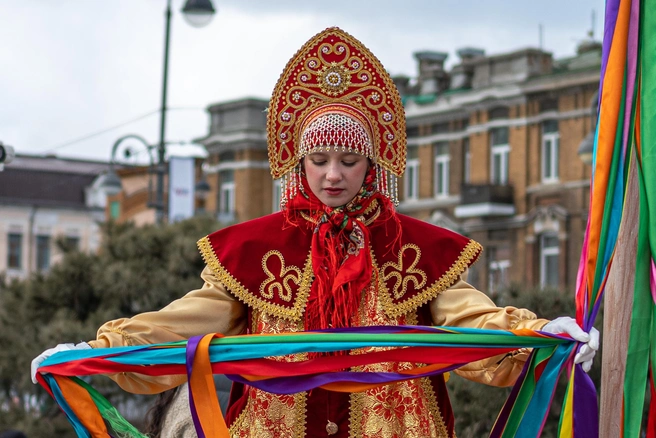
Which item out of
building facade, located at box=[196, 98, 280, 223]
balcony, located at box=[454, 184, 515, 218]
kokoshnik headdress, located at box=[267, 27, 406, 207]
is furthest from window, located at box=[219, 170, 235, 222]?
kokoshnik headdress, located at box=[267, 27, 406, 207]

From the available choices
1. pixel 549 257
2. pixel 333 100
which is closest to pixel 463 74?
pixel 549 257

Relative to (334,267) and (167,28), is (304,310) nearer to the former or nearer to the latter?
(334,267)

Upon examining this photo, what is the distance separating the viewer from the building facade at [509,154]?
38906 millimetres

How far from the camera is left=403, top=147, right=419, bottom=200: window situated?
44250 mm

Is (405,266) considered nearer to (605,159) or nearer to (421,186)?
(605,159)

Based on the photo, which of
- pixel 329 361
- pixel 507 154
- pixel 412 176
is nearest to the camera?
pixel 329 361

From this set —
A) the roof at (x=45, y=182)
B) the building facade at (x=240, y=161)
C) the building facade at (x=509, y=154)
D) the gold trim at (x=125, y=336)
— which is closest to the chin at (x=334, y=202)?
the gold trim at (x=125, y=336)

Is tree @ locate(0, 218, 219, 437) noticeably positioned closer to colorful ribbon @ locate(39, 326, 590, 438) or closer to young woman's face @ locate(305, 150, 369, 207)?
young woman's face @ locate(305, 150, 369, 207)

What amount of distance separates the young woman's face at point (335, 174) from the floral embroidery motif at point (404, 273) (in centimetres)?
31

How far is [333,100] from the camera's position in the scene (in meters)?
5.96

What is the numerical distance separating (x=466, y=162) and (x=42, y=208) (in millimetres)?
22805

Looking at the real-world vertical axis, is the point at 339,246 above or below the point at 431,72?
below

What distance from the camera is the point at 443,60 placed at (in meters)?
45.0

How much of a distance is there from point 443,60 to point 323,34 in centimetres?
3934
